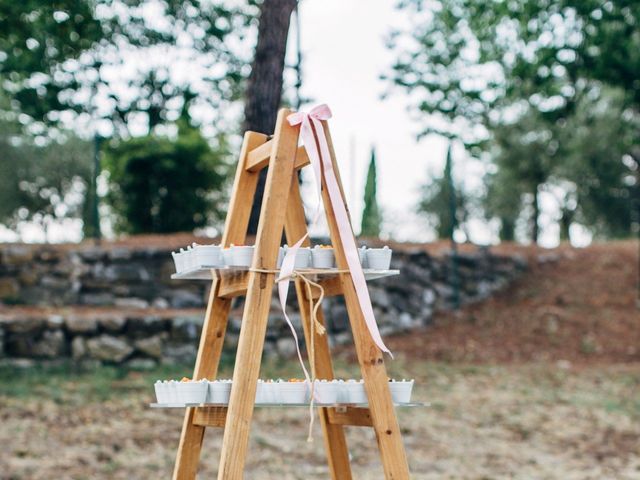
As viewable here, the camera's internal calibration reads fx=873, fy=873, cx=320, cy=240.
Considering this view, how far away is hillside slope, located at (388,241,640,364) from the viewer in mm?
9820

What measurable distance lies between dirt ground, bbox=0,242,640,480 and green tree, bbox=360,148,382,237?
2.09m

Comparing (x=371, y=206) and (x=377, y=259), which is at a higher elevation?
(x=371, y=206)

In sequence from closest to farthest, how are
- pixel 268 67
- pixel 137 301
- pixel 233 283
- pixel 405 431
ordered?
pixel 233 283 → pixel 405 431 → pixel 268 67 → pixel 137 301

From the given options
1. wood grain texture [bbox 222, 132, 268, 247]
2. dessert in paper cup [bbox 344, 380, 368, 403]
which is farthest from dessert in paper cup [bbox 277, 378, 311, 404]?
wood grain texture [bbox 222, 132, 268, 247]

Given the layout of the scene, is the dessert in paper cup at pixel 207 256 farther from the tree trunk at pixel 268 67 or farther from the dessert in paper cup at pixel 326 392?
the tree trunk at pixel 268 67

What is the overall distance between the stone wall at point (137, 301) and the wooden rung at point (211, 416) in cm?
587

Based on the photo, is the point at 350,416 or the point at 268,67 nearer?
the point at 350,416

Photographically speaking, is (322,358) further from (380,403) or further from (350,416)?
(380,403)

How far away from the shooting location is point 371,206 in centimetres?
1315

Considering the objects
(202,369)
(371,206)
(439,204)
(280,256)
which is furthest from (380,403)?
(439,204)

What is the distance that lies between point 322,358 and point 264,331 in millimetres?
443

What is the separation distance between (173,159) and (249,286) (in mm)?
9051

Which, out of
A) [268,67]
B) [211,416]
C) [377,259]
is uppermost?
[268,67]

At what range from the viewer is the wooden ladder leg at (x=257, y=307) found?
8.50 ft
